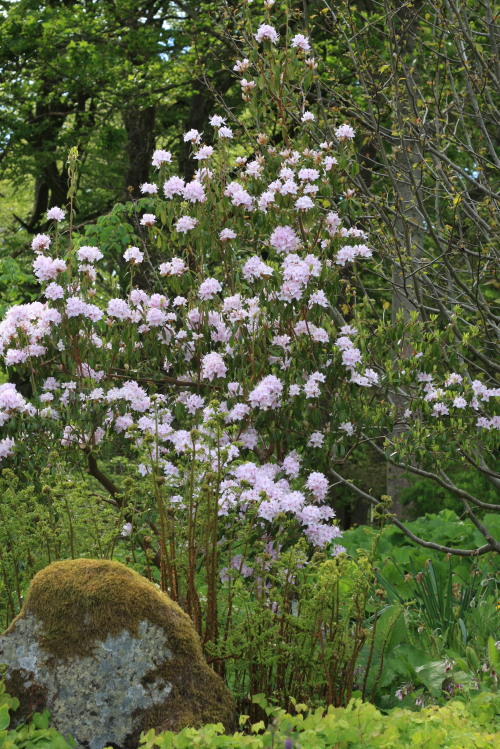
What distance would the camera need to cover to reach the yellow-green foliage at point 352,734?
304cm

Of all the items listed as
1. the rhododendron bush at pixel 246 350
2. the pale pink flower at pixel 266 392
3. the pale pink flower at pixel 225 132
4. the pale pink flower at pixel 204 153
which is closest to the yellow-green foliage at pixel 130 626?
the rhododendron bush at pixel 246 350

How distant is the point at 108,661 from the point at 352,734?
981 millimetres

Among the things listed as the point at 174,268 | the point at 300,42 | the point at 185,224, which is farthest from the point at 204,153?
the point at 300,42

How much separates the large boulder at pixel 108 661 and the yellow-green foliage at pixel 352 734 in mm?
254

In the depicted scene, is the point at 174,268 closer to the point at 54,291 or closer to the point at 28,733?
the point at 54,291

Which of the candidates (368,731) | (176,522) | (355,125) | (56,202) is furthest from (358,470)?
(368,731)

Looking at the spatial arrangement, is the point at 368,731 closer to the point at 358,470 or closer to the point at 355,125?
the point at 355,125

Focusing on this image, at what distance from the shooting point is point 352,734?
10.3 ft

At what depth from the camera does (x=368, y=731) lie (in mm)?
3160

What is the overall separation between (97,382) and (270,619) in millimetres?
2114

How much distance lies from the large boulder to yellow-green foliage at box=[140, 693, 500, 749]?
25 centimetres

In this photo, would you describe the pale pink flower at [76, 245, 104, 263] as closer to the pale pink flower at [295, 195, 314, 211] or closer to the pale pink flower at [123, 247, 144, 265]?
the pale pink flower at [123, 247, 144, 265]

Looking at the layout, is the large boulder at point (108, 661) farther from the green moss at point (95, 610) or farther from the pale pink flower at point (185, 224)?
the pale pink flower at point (185, 224)

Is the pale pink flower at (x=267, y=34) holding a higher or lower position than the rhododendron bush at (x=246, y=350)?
higher
